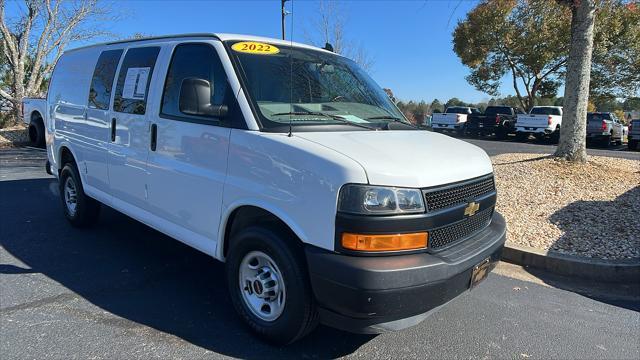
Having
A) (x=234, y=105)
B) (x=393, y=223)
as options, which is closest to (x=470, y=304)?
(x=393, y=223)

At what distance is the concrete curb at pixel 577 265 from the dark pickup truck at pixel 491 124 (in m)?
23.8

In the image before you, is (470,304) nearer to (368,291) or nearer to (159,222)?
(368,291)

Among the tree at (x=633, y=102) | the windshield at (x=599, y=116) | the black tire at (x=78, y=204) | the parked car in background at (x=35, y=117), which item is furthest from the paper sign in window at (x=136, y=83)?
the tree at (x=633, y=102)

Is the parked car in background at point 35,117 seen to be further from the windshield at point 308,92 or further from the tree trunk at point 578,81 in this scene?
the tree trunk at point 578,81

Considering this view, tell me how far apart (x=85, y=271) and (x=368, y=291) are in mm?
3108

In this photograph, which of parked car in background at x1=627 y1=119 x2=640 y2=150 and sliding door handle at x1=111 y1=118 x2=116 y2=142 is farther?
parked car in background at x1=627 y1=119 x2=640 y2=150

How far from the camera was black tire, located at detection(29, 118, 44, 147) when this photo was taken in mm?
13914

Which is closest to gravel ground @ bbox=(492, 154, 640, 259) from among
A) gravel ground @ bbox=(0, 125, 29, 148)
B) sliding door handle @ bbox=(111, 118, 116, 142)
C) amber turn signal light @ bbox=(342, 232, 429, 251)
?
amber turn signal light @ bbox=(342, 232, 429, 251)

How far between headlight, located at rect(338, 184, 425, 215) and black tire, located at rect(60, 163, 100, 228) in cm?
397

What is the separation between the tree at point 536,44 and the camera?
89.9 ft

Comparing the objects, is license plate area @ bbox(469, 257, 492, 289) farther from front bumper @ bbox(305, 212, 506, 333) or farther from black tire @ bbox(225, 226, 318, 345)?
black tire @ bbox(225, 226, 318, 345)

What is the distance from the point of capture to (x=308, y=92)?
3.59 metres

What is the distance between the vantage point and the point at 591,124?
79.4ft

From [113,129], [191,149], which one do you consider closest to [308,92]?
[191,149]
